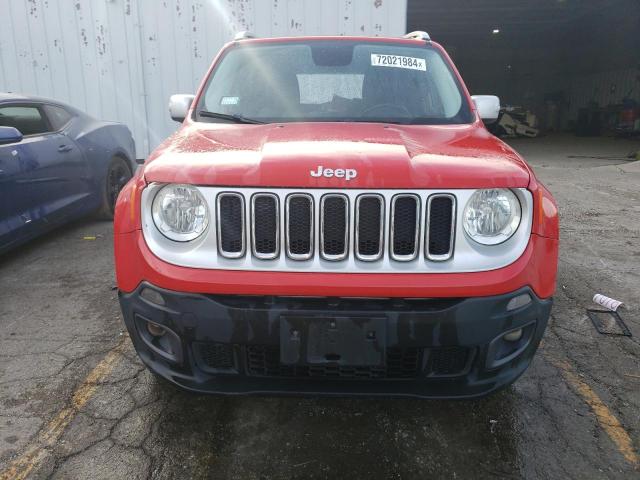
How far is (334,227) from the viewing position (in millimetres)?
1797

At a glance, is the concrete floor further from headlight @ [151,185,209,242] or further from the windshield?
the windshield

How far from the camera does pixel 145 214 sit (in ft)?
6.21

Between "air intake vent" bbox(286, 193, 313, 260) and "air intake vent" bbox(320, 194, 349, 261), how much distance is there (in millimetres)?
45

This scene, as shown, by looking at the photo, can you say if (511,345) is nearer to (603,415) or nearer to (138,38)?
(603,415)

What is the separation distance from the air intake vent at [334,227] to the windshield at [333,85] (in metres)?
0.97

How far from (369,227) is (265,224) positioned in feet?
1.22

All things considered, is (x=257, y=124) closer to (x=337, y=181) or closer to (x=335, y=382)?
(x=337, y=181)

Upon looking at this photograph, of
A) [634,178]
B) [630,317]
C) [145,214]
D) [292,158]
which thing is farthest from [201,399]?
[634,178]

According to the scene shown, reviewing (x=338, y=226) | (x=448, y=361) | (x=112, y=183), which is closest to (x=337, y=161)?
(x=338, y=226)

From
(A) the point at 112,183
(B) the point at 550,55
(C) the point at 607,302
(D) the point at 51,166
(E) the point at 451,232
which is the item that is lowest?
(C) the point at 607,302

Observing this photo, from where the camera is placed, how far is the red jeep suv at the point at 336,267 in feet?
5.73

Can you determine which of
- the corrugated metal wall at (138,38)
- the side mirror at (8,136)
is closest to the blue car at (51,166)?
the side mirror at (8,136)

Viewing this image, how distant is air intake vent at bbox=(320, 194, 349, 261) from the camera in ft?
5.82

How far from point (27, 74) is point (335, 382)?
7.54m
